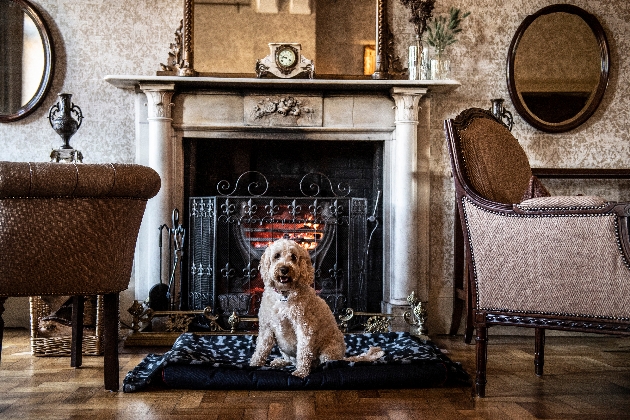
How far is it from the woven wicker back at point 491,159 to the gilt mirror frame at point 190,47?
1316mm

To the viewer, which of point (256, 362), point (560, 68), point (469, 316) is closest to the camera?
point (256, 362)

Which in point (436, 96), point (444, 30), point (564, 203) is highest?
point (444, 30)

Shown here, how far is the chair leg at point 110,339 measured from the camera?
269 cm

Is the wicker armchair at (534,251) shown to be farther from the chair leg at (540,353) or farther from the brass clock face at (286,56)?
the brass clock face at (286,56)

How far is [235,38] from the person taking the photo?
4.24 metres

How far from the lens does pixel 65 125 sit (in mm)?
3963

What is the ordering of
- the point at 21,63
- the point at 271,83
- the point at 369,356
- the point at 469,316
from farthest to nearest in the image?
the point at 21,63 → the point at 271,83 → the point at 469,316 → the point at 369,356

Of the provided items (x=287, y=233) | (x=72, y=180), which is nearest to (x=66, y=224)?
(x=72, y=180)

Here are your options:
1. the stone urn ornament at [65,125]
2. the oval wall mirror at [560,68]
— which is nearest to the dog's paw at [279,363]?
the stone urn ornament at [65,125]

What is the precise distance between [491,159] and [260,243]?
169 cm

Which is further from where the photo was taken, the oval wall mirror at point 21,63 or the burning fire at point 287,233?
the oval wall mirror at point 21,63

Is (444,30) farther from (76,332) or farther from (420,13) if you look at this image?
(76,332)

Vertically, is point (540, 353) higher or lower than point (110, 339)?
lower

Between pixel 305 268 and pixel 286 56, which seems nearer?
pixel 305 268
